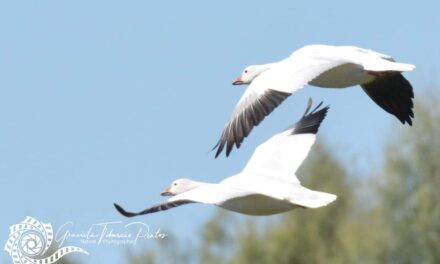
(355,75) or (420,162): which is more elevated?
(355,75)

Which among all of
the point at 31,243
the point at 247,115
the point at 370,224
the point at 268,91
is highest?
the point at 268,91

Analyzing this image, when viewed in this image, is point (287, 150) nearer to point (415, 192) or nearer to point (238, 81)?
point (238, 81)

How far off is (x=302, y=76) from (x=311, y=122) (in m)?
1.39

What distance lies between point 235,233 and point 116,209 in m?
13.4

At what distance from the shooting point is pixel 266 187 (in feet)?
43.7

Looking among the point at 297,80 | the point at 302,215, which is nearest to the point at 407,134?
the point at 302,215

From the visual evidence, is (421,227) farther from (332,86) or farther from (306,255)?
(332,86)

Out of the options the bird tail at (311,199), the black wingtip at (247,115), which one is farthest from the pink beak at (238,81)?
the bird tail at (311,199)

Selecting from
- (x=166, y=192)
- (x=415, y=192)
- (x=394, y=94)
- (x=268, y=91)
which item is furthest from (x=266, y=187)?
(x=415, y=192)

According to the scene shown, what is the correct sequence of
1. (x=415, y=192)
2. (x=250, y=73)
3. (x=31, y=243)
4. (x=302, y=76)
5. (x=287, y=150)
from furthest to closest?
(x=415, y=192), (x=31, y=243), (x=250, y=73), (x=287, y=150), (x=302, y=76)

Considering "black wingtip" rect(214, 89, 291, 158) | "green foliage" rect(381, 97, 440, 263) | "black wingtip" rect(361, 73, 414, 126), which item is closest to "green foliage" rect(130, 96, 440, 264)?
"green foliage" rect(381, 97, 440, 263)

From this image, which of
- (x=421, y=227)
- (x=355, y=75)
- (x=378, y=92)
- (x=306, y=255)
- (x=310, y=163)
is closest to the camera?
(x=355, y=75)

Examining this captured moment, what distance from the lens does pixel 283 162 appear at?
14.3m

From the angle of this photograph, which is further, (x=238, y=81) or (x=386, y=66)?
(x=238, y=81)
